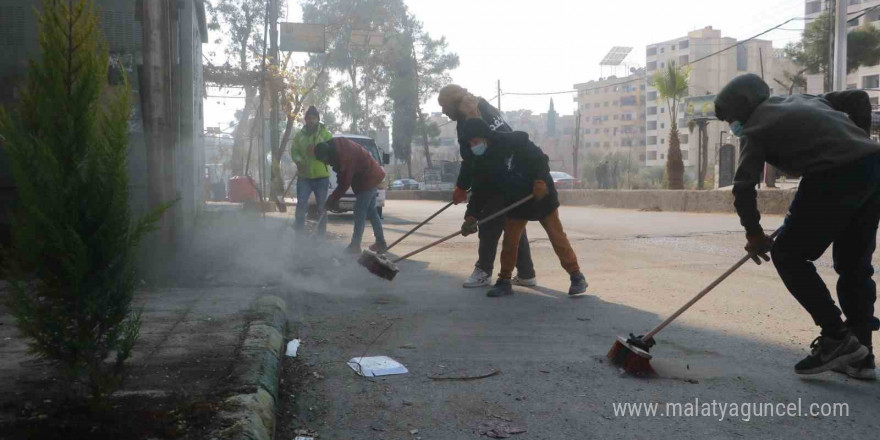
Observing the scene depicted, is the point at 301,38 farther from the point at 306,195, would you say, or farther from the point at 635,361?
the point at 635,361

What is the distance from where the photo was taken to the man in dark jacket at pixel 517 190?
5879 millimetres

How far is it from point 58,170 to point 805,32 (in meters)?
38.8

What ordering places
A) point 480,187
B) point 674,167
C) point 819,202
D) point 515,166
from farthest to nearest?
point 674,167 < point 480,187 < point 515,166 < point 819,202

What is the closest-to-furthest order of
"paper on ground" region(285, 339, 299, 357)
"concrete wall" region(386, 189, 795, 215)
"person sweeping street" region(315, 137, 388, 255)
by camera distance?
"paper on ground" region(285, 339, 299, 357) < "person sweeping street" region(315, 137, 388, 255) < "concrete wall" region(386, 189, 795, 215)

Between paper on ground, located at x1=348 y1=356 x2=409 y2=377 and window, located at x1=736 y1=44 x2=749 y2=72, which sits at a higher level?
window, located at x1=736 y1=44 x2=749 y2=72

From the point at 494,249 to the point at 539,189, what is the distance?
0.79 m

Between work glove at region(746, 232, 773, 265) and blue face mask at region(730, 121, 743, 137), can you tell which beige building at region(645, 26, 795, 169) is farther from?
work glove at region(746, 232, 773, 265)

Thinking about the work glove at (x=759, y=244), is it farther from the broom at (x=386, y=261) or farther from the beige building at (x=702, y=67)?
the beige building at (x=702, y=67)

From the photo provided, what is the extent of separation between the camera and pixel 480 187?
611 cm

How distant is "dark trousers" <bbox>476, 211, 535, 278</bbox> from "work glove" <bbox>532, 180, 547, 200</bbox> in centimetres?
52

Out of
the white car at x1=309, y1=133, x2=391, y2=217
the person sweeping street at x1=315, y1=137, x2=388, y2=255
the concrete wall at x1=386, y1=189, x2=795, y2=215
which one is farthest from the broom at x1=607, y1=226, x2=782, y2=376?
the white car at x1=309, y1=133, x2=391, y2=217

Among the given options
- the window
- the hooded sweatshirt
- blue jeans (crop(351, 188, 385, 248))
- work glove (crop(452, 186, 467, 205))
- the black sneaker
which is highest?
the window

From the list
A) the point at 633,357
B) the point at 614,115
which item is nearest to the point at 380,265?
the point at 633,357

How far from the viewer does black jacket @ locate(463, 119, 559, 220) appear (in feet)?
19.3
